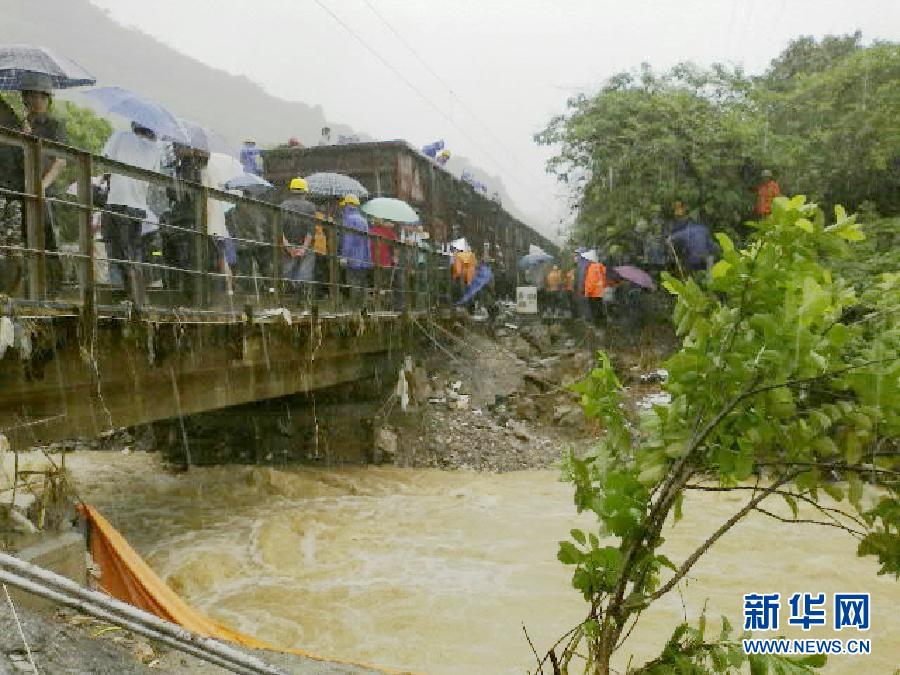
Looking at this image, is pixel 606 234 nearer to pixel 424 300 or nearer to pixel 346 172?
pixel 424 300

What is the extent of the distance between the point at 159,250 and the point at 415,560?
4.74 m

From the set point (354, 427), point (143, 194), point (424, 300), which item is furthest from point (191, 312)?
point (424, 300)

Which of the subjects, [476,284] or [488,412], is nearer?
[488,412]

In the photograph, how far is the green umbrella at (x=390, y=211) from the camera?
14.2 meters

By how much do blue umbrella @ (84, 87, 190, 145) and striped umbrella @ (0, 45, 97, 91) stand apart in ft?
2.33

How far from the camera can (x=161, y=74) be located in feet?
504

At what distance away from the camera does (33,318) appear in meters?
5.06

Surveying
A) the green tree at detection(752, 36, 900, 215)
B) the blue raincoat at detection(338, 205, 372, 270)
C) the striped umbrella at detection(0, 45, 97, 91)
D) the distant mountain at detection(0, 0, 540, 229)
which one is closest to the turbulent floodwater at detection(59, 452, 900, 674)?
the blue raincoat at detection(338, 205, 372, 270)

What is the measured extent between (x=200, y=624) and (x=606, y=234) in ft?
48.5

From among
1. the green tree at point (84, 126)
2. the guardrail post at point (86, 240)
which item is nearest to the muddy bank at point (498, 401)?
the guardrail post at point (86, 240)

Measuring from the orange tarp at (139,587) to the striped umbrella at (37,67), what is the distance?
4318 mm

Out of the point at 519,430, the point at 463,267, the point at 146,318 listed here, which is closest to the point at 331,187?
the point at 463,267

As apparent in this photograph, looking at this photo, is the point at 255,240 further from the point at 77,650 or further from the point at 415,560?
the point at 77,650

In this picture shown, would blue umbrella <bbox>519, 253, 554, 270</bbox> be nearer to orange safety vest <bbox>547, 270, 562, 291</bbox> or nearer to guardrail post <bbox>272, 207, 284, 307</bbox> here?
orange safety vest <bbox>547, 270, 562, 291</bbox>
